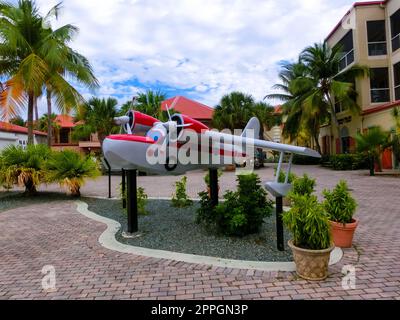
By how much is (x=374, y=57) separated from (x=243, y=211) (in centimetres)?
2182

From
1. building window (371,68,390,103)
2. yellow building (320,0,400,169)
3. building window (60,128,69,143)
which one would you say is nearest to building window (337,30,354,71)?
yellow building (320,0,400,169)

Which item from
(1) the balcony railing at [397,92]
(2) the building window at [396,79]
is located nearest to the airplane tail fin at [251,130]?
(1) the balcony railing at [397,92]

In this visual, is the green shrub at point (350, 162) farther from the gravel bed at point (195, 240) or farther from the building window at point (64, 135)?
the building window at point (64, 135)

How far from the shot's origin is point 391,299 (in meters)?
3.09

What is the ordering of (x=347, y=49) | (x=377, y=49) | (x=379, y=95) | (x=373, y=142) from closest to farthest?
(x=373, y=142) < (x=377, y=49) < (x=379, y=95) < (x=347, y=49)

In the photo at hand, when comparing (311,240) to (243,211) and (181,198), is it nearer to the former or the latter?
(243,211)

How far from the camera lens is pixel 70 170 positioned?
10.5 m

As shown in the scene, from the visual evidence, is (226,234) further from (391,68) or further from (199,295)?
(391,68)

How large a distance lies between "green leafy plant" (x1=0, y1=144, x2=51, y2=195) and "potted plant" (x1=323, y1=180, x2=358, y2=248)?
10.2 meters

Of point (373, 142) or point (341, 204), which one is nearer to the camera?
point (341, 204)

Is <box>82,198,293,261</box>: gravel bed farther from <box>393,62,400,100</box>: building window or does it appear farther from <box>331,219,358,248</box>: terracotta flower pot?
<box>393,62,400,100</box>: building window

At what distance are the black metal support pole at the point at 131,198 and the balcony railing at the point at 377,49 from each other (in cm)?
2270

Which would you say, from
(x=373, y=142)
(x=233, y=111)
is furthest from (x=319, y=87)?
(x=373, y=142)

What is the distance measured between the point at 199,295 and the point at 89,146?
38.5m
